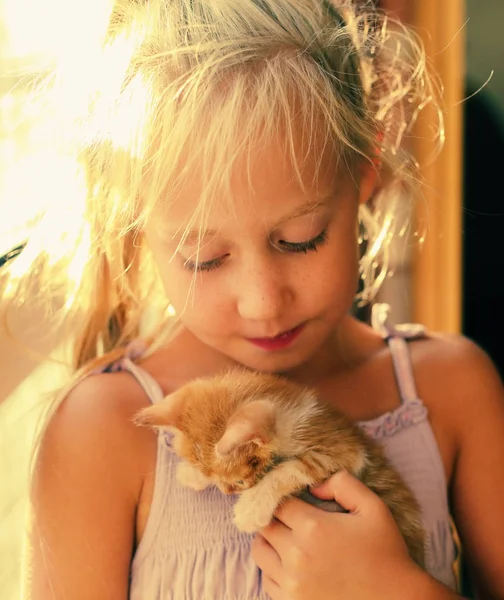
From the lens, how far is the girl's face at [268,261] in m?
0.87

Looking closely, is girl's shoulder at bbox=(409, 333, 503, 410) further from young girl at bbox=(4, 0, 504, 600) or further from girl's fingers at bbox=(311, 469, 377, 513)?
girl's fingers at bbox=(311, 469, 377, 513)

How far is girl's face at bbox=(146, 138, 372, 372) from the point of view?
34.4 inches

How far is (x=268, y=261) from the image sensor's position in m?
0.90

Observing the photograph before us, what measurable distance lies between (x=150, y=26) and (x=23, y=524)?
69cm

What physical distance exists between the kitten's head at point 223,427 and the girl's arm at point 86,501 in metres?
0.11

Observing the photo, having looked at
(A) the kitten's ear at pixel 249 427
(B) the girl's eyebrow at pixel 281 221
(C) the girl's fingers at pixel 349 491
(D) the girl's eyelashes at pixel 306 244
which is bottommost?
(C) the girl's fingers at pixel 349 491

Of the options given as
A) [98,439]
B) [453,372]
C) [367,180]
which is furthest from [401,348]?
[98,439]

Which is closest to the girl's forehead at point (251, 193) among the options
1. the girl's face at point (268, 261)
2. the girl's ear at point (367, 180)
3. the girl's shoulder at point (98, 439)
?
the girl's face at point (268, 261)

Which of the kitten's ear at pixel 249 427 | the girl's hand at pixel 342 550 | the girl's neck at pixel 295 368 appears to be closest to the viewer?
the kitten's ear at pixel 249 427

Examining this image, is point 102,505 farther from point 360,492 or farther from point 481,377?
point 481,377

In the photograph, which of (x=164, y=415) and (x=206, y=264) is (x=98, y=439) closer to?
(x=164, y=415)

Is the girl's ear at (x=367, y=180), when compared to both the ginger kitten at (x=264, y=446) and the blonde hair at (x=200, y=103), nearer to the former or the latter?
the blonde hair at (x=200, y=103)

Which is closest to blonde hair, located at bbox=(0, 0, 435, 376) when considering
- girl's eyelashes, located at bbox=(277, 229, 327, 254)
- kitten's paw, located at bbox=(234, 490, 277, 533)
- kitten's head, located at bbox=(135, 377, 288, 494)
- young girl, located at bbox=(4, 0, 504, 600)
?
young girl, located at bbox=(4, 0, 504, 600)

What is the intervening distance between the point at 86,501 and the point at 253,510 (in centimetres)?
Answer: 24
